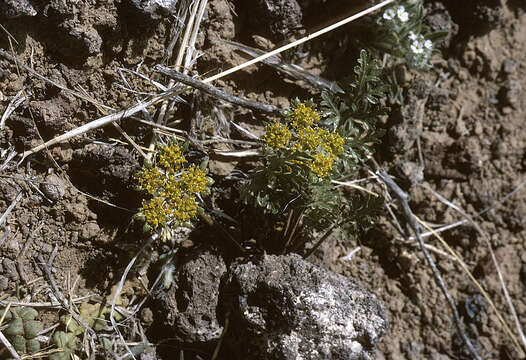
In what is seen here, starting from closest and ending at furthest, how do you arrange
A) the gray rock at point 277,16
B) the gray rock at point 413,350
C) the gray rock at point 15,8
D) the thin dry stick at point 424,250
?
the gray rock at point 15,8
the gray rock at point 277,16
the thin dry stick at point 424,250
the gray rock at point 413,350

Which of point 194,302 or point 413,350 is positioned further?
point 413,350

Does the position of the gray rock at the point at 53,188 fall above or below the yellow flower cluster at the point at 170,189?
below


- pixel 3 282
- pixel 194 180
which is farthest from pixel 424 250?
pixel 3 282

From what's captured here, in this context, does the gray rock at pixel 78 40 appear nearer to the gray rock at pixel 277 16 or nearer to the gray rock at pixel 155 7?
the gray rock at pixel 155 7

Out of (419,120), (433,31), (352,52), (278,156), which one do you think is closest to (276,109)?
(278,156)

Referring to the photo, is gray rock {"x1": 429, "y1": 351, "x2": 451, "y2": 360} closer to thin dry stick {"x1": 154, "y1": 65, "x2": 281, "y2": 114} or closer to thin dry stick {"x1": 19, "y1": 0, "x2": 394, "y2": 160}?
thin dry stick {"x1": 154, "y1": 65, "x2": 281, "y2": 114}

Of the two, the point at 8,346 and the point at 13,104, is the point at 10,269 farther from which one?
the point at 13,104

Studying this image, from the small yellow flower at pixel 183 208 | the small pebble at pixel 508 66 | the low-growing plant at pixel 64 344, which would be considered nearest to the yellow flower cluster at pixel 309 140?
the small yellow flower at pixel 183 208
